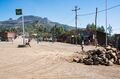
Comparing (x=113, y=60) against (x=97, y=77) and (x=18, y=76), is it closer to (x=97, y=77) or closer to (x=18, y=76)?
(x=97, y=77)

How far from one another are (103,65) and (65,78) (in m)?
6.94

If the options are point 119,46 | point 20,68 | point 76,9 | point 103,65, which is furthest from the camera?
point 76,9

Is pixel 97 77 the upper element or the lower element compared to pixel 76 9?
lower

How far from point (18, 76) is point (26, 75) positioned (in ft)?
1.68

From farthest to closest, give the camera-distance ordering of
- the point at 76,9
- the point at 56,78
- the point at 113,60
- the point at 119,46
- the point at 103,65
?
the point at 76,9, the point at 119,46, the point at 113,60, the point at 103,65, the point at 56,78

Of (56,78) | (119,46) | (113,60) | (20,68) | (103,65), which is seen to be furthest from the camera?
(119,46)

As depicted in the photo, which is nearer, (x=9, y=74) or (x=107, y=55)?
(x=9, y=74)

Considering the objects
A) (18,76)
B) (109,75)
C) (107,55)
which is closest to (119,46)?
(107,55)

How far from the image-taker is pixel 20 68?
17953 mm

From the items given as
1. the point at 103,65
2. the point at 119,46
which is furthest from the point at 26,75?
the point at 119,46

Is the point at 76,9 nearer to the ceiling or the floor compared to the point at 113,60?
nearer to the ceiling

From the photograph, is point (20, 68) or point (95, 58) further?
point (95, 58)

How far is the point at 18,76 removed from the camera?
15055mm

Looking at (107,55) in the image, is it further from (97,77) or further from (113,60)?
(97,77)
